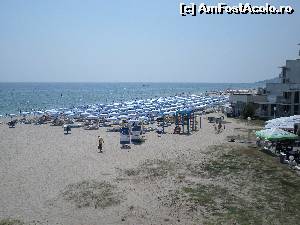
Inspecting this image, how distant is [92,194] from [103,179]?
7.61 ft

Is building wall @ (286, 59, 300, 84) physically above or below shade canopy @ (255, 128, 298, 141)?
above

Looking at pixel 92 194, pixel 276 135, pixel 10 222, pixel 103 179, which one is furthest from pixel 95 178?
pixel 276 135

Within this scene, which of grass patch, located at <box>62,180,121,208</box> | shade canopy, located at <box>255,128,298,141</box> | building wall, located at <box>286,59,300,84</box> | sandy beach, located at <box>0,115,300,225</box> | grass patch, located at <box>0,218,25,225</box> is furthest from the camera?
building wall, located at <box>286,59,300,84</box>

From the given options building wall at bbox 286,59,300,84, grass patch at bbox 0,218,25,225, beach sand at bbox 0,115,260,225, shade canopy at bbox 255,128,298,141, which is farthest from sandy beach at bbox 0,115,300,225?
building wall at bbox 286,59,300,84

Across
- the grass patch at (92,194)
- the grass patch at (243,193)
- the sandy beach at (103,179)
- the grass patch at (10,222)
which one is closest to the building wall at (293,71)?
the sandy beach at (103,179)

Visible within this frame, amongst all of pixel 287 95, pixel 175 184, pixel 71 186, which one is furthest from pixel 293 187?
pixel 287 95

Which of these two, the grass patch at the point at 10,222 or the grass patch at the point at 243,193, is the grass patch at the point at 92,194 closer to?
the grass patch at the point at 10,222

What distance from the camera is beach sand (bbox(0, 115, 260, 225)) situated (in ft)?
44.0

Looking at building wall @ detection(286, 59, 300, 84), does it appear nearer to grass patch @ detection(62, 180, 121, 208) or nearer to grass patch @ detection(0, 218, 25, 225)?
grass patch @ detection(62, 180, 121, 208)

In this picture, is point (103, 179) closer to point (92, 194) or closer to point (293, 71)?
point (92, 194)

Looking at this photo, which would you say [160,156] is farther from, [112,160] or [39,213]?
[39,213]

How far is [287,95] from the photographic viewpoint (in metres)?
39.5

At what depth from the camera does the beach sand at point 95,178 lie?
13.4 metres

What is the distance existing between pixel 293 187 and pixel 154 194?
5.73m
